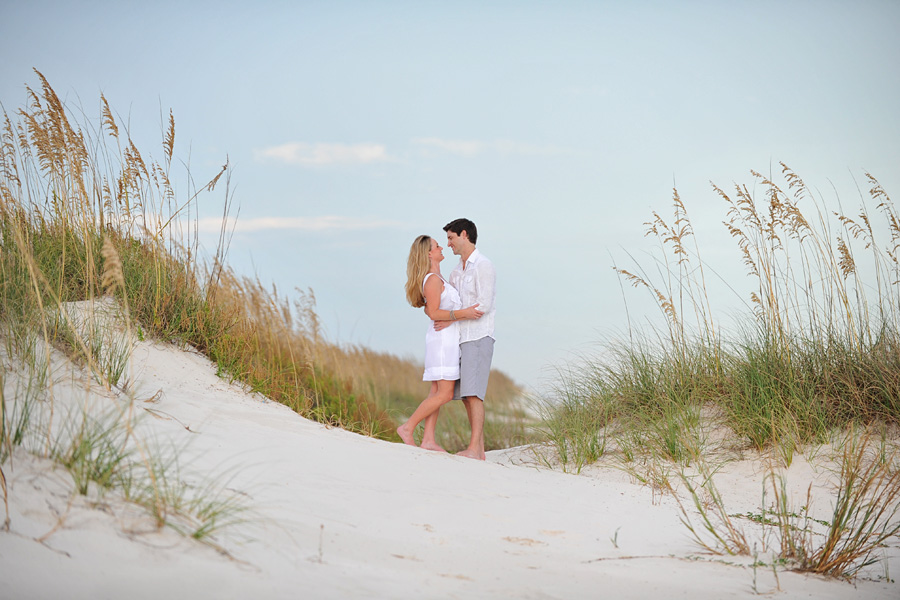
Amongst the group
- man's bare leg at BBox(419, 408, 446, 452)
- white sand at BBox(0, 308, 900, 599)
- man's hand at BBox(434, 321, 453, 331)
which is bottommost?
white sand at BBox(0, 308, 900, 599)

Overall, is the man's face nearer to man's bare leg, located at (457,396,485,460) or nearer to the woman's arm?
the woman's arm

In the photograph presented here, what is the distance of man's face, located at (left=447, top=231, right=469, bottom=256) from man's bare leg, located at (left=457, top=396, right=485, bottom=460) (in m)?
1.24

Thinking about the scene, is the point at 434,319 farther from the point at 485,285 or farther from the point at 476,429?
the point at 476,429

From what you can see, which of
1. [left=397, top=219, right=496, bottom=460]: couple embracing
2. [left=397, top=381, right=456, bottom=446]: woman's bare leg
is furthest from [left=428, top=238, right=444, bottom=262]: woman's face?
[left=397, top=381, right=456, bottom=446]: woman's bare leg

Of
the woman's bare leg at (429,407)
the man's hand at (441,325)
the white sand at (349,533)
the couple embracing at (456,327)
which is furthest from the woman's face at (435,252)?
the white sand at (349,533)

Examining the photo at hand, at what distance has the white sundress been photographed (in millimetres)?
5895

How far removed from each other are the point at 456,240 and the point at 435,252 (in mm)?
210

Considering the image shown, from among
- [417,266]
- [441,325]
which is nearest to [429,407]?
[441,325]

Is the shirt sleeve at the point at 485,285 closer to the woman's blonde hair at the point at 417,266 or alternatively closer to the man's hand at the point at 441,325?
the man's hand at the point at 441,325

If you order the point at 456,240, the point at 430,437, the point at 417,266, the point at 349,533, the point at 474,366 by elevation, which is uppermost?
the point at 456,240

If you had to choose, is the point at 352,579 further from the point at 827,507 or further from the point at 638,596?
the point at 827,507

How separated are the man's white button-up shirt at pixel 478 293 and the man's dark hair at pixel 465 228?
129 millimetres

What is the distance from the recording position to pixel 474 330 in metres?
Result: 5.96

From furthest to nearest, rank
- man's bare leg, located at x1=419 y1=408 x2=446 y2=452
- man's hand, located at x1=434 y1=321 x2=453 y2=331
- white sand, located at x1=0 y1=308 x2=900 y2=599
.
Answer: man's hand, located at x1=434 y1=321 x2=453 y2=331, man's bare leg, located at x1=419 y1=408 x2=446 y2=452, white sand, located at x1=0 y1=308 x2=900 y2=599
